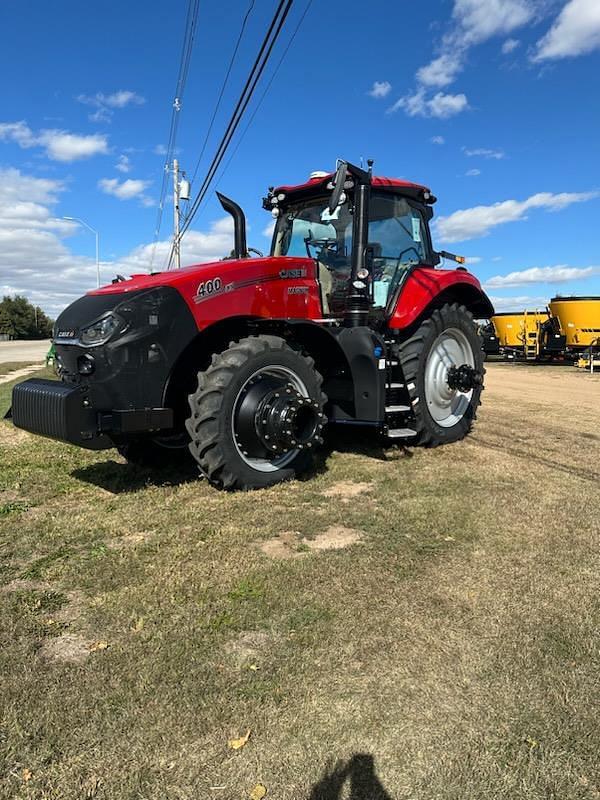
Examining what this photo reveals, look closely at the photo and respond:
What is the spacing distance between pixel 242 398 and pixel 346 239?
7.48ft

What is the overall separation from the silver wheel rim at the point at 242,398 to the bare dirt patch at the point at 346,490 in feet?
1.46

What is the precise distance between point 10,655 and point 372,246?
16.1ft

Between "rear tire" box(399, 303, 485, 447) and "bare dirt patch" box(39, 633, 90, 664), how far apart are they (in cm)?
409

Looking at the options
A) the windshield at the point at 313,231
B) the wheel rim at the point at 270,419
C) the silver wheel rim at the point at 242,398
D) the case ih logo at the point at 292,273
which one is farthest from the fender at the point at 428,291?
the wheel rim at the point at 270,419

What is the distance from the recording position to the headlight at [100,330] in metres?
4.27

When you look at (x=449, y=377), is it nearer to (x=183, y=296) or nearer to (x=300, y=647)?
(x=183, y=296)

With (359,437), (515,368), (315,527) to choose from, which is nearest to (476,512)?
(315,527)

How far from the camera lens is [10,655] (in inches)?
99.0

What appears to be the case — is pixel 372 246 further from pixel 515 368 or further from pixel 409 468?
pixel 515 368

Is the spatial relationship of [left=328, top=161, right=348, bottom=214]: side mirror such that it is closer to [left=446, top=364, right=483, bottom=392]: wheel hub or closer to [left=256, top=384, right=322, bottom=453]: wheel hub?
[left=256, top=384, right=322, bottom=453]: wheel hub

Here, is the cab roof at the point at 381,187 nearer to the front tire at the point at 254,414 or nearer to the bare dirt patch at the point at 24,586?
the front tire at the point at 254,414

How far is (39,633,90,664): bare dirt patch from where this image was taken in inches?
98.9

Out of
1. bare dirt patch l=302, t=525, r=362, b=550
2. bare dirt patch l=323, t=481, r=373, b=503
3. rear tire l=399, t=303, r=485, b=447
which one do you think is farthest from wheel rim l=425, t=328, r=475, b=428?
bare dirt patch l=302, t=525, r=362, b=550

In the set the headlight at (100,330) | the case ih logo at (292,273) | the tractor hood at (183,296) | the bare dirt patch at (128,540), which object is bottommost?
the bare dirt patch at (128,540)
